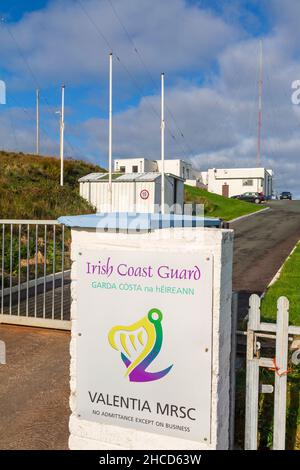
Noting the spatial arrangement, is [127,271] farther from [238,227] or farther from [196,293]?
[238,227]

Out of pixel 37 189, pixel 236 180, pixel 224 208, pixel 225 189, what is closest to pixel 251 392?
pixel 37 189

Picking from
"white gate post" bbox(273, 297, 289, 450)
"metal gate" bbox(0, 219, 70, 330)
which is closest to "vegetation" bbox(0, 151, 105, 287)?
"metal gate" bbox(0, 219, 70, 330)

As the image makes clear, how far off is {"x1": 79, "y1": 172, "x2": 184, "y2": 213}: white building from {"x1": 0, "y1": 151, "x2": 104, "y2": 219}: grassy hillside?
864 millimetres

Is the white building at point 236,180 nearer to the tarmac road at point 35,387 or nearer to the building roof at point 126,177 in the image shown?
the building roof at point 126,177

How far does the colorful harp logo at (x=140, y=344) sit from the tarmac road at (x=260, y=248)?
504 cm

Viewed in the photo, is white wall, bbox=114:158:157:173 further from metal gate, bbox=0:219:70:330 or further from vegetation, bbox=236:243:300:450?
vegetation, bbox=236:243:300:450

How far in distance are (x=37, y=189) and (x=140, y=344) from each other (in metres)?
21.7

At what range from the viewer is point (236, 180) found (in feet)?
241

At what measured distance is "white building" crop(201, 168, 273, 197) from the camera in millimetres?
72375

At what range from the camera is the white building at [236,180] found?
7238 cm

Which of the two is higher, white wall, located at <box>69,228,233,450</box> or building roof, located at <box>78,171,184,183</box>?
building roof, located at <box>78,171,184,183</box>

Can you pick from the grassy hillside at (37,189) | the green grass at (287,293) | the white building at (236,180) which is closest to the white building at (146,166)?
the white building at (236,180)

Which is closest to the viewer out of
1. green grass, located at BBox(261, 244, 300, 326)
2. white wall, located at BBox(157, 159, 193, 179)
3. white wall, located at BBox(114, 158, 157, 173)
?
green grass, located at BBox(261, 244, 300, 326)

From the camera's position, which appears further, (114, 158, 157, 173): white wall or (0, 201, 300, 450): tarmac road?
(114, 158, 157, 173): white wall
